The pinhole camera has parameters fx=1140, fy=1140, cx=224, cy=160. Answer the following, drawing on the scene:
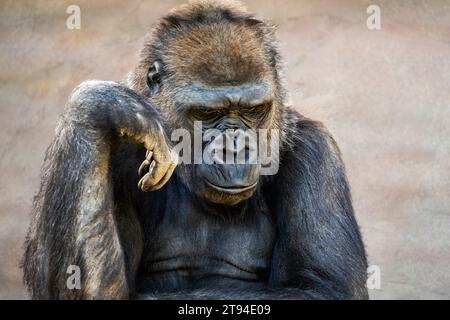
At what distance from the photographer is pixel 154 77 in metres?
6.93

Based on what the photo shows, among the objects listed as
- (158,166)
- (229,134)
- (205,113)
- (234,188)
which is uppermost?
(205,113)

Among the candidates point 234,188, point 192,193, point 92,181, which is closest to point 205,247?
point 192,193

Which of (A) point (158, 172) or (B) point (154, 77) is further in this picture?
(B) point (154, 77)

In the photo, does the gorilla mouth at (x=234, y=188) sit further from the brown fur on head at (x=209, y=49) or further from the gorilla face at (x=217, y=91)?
the brown fur on head at (x=209, y=49)

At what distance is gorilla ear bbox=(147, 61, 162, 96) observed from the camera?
22.6 feet

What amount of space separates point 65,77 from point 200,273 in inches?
188

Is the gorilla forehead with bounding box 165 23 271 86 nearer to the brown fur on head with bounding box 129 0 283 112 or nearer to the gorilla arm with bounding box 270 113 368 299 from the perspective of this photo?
the brown fur on head with bounding box 129 0 283 112

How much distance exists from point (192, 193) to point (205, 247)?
0.34 meters

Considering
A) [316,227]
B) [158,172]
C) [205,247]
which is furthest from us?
[205,247]

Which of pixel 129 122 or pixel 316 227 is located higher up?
pixel 129 122

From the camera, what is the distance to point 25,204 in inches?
424

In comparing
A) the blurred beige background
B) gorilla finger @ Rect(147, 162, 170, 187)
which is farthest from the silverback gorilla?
the blurred beige background

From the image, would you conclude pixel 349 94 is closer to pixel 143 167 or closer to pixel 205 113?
pixel 205 113
